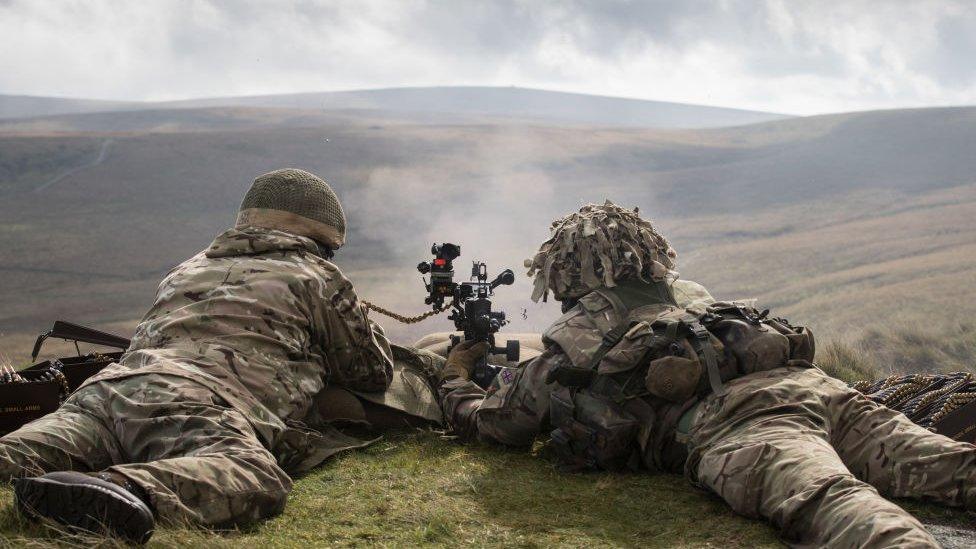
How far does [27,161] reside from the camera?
45.4 meters

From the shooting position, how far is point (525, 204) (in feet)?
128

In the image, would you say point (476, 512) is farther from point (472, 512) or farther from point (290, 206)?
point (290, 206)

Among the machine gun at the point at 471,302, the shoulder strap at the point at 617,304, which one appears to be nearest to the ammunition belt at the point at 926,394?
the shoulder strap at the point at 617,304

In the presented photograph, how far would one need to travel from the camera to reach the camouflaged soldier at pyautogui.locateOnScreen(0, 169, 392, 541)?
3.55 metres

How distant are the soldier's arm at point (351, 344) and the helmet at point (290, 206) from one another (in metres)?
0.41

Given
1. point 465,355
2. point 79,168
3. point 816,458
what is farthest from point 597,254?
point 79,168

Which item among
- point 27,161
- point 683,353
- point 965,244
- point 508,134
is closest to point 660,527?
point 683,353

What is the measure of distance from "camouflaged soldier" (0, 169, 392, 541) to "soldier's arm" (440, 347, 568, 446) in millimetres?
651

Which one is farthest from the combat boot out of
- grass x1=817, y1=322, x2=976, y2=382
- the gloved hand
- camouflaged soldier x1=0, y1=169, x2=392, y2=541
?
grass x1=817, y1=322, x2=976, y2=382

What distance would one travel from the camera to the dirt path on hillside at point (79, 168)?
1670 inches

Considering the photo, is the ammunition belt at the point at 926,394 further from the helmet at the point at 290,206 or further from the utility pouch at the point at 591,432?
the helmet at the point at 290,206

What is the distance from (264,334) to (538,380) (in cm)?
140

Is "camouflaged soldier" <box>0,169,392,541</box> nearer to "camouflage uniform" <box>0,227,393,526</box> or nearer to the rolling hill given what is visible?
"camouflage uniform" <box>0,227,393,526</box>

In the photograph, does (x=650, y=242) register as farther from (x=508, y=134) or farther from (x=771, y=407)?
(x=508, y=134)
